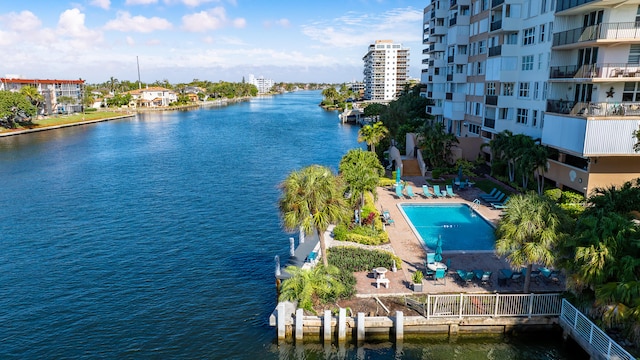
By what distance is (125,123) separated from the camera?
141 metres

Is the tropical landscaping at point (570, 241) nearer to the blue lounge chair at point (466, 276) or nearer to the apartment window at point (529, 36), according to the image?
the blue lounge chair at point (466, 276)

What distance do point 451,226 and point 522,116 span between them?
17949mm

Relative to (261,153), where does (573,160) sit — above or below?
above

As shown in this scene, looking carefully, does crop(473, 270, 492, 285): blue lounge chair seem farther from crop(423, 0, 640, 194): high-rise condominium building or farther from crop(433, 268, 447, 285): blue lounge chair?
crop(423, 0, 640, 194): high-rise condominium building

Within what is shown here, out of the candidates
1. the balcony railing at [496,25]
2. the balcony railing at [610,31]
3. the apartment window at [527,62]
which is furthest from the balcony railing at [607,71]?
the balcony railing at [496,25]

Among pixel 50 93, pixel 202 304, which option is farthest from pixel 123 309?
pixel 50 93

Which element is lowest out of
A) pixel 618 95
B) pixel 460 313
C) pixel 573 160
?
pixel 460 313

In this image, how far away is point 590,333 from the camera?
1864cm

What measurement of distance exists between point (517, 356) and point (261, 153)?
64.1 m

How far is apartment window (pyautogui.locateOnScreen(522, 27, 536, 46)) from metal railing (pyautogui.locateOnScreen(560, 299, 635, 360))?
31.1m

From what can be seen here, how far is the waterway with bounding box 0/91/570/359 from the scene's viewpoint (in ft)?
71.0

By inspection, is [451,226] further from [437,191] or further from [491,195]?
[491,195]

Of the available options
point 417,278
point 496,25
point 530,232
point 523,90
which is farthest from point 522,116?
point 417,278

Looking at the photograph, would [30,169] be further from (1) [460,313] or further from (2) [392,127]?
(1) [460,313]
